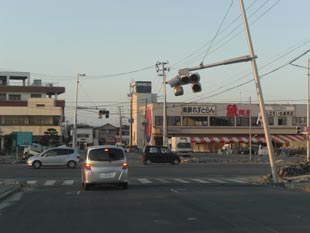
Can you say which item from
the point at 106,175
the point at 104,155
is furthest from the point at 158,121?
the point at 106,175

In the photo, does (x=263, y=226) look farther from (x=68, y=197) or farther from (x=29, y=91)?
(x=29, y=91)

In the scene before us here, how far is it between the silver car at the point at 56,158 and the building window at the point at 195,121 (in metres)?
62.6

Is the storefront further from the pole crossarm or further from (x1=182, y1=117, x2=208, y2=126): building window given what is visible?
the pole crossarm

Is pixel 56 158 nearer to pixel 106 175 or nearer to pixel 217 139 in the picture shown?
pixel 106 175

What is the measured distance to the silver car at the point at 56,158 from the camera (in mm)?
40344

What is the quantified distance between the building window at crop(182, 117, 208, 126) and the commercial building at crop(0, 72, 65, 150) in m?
25.1

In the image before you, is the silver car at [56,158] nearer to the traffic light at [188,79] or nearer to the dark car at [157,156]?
the dark car at [157,156]

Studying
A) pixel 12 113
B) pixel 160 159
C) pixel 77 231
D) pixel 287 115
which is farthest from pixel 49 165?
pixel 287 115

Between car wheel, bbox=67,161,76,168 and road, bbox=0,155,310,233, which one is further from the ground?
car wheel, bbox=67,161,76,168

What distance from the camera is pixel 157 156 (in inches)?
1932

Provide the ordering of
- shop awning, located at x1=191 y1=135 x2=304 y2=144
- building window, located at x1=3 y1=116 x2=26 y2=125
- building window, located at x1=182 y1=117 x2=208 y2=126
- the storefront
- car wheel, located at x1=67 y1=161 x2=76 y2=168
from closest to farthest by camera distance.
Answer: car wheel, located at x1=67 y1=161 x2=76 y2=168 < shop awning, located at x1=191 y1=135 x2=304 y2=144 < building window, located at x1=3 y1=116 x2=26 y2=125 < the storefront < building window, located at x1=182 y1=117 x2=208 y2=126

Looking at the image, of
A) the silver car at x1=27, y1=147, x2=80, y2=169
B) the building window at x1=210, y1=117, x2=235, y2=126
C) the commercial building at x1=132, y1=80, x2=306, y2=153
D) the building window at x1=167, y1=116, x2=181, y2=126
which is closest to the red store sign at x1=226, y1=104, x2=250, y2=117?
the commercial building at x1=132, y1=80, x2=306, y2=153

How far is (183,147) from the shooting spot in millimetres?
69250

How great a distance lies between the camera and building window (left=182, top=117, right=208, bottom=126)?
10250 centimetres
